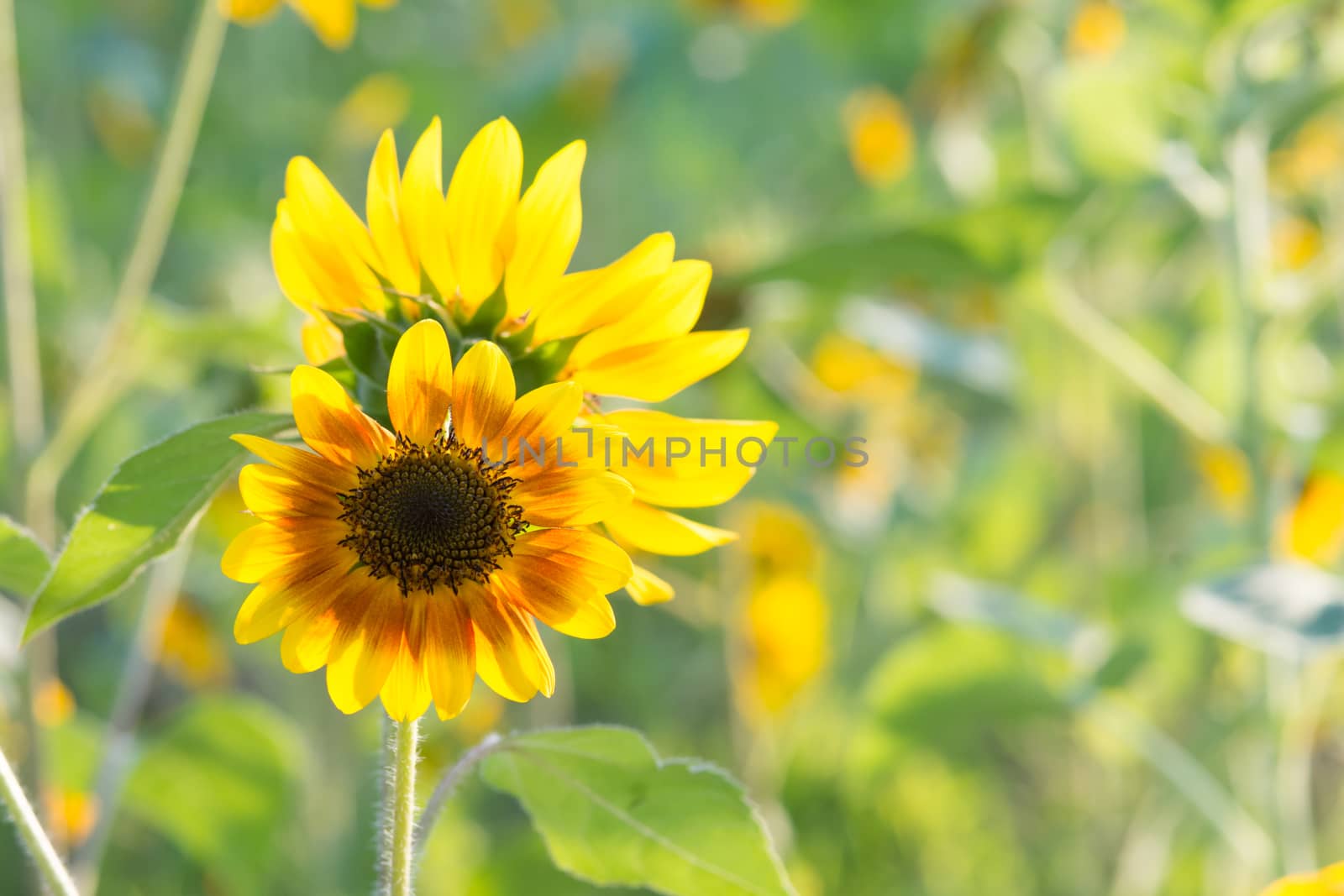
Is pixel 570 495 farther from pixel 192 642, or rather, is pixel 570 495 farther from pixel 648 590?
pixel 192 642

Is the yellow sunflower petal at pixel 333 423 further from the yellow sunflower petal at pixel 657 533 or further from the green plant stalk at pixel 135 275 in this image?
the green plant stalk at pixel 135 275

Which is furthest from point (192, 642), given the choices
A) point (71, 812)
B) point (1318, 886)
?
point (1318, 886)

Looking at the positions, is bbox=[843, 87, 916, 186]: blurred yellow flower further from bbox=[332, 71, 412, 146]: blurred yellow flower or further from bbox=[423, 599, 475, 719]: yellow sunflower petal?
bbox=[423, 599, 475, 719]: yellow sunflower petal

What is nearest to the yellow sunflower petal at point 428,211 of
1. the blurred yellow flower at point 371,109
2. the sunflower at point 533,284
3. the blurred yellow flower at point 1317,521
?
the sunflower at point 533,284

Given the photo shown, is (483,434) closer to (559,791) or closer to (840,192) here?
(559,791)

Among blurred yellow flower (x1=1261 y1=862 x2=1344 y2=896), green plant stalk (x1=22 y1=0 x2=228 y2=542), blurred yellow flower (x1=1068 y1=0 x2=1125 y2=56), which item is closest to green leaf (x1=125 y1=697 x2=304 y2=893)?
green plant stalk (x1=22 y1=0 x2=228 y2=542)

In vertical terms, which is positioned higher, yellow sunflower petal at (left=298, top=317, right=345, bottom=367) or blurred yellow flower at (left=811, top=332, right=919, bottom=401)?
blurred yellow flower at (left=811, top=332, right=919, bottom=401)

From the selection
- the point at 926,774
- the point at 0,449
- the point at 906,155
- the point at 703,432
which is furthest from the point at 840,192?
the point at 703,432
